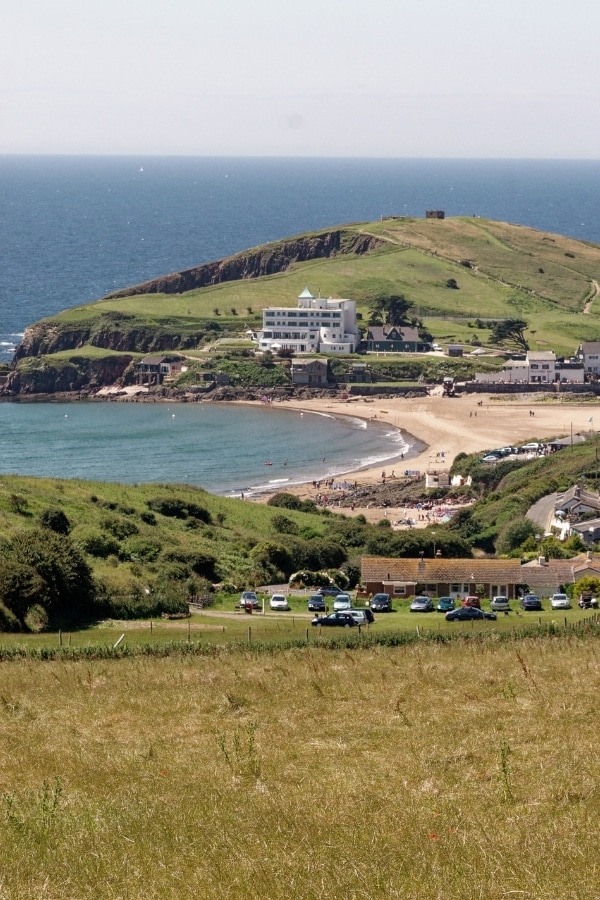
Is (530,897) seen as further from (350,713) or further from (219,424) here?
(219,424)

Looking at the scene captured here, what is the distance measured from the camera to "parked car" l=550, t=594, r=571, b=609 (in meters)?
34.2

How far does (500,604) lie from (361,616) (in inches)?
206

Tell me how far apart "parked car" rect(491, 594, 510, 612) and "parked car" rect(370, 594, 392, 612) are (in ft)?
8.97

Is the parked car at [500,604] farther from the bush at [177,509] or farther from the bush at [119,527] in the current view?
the bush at [177,509]

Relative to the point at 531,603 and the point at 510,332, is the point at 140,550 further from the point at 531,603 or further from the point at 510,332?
the point at 510,332

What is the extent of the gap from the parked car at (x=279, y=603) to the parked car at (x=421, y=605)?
336cm

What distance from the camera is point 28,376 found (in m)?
109

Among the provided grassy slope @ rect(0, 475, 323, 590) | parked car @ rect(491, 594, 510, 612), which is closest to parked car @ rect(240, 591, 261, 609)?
grassy slope @ rect(0, 475, 323, 590)

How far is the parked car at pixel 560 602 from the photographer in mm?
34188

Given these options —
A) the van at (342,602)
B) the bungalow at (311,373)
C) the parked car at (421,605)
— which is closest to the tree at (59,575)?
the van at (342,602)

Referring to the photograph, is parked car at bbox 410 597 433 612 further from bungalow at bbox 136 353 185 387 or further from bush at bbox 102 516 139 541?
bungalow at bbox 136 353 185 387

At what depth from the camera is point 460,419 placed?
9481cm

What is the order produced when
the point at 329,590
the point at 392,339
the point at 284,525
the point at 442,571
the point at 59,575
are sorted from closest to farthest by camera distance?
the point at 59,575 < the point at 329,590 < the point at 442,571 < the point at 284,525 < the point at 392,339

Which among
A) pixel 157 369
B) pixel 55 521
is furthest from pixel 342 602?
pixel 157 369
